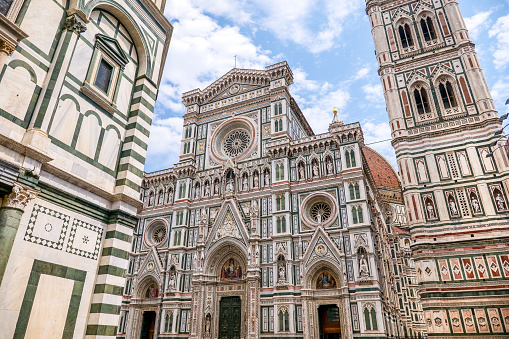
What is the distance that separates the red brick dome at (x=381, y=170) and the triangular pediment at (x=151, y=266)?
4273cm

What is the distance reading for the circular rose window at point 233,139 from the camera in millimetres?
29281

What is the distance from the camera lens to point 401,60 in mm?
28422

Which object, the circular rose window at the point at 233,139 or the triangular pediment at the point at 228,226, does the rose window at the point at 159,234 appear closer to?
the triangular pediment at the point at 228,226

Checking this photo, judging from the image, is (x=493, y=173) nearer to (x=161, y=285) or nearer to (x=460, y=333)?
(x=460, y=333)

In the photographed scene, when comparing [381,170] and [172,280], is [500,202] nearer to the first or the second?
[172,280]

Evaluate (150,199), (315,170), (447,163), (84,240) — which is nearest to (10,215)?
(84,240)

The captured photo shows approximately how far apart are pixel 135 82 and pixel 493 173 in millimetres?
22907

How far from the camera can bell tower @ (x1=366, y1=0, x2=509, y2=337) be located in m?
20.1

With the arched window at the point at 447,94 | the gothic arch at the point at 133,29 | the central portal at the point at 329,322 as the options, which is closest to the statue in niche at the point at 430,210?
the arched window at the point at 447,94

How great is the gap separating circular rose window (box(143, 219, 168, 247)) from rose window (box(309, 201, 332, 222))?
12.6 metres

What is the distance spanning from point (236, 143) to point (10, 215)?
24128mm

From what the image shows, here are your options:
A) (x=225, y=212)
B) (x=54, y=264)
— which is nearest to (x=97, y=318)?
(x=54, y=264)

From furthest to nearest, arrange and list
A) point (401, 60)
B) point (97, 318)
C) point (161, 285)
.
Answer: point (401, 60) → point (161, 285) → point (97, 318)

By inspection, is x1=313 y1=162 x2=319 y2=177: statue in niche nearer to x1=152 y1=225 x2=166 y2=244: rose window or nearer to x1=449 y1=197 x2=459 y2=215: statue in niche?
x1=449 y1=197 x2=459 y2=215: statue in niche
